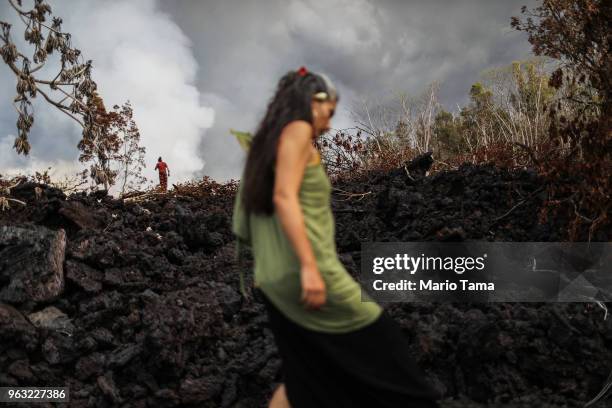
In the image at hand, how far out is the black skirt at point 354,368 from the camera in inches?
77.7

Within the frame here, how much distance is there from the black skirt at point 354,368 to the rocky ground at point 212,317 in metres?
1.68

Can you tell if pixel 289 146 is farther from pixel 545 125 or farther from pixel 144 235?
pixel 545 125

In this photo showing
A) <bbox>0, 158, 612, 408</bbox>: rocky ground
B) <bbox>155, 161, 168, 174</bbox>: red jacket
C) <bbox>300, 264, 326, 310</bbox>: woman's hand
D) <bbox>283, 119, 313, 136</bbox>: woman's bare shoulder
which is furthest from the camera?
<bbox>155, 161, 168, 174</bbox>: red jacket

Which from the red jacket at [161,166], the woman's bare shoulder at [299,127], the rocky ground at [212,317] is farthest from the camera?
the red jacket at [161,166]

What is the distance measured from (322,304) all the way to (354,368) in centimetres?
32

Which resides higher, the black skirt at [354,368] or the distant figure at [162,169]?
the distant figure at [162,169]

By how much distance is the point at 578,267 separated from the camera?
210 inches

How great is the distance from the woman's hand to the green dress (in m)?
0.12

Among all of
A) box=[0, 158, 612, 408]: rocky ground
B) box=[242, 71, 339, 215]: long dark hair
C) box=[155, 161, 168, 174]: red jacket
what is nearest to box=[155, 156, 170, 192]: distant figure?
box=[155, 161, 168, 174]: red jacket

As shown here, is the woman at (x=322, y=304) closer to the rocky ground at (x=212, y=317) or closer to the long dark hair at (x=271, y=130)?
the long dark hair at (x=271, y=130)

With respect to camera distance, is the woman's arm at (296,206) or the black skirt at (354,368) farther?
the black skirt at (354,368)

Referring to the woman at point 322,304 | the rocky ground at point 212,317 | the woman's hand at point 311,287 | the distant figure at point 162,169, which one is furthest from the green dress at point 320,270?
the distant figure at point 162,169

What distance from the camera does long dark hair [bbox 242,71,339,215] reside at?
77.0 inches

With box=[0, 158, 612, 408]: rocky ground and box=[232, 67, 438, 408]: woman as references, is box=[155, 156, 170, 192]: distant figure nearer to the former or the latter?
box=[0, 158, 612, 408]: rocky ground
